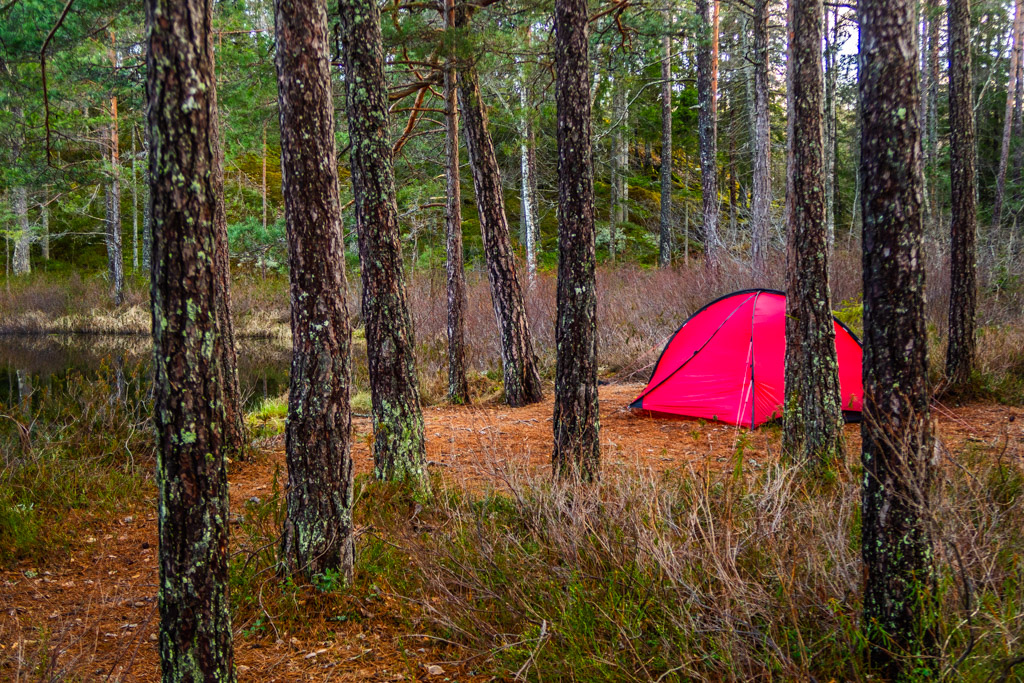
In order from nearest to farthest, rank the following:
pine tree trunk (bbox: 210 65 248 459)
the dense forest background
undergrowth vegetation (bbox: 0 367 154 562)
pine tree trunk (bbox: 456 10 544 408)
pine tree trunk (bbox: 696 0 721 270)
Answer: undergrowth vegetation (bbox: 0 367 154 562)
pine tree trunk (bbox: 210 65 248 459)
the dense forest background
pine tree trunk (bbox: 456 10 544 408)
pine tree trunk (bbox: 696 0 721 270)

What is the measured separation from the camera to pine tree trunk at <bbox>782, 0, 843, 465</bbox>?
516 cm

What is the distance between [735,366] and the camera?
753 centimetres

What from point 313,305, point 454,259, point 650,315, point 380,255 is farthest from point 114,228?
point 313,305

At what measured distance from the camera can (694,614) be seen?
2.83 metres

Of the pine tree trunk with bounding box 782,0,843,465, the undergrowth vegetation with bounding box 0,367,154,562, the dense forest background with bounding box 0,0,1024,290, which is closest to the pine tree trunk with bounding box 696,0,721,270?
the dense forest background with bounding box 0,0,1024,290

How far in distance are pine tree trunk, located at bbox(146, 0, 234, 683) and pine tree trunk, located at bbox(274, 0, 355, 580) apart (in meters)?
1.47

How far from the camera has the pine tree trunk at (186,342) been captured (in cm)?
217

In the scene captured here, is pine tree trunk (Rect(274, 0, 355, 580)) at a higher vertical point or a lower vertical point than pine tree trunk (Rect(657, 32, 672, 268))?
lower

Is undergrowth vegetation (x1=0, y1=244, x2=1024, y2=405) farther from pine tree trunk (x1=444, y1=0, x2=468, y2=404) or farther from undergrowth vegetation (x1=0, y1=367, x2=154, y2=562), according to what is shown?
undergrowth vegetation (x1=0, y1=367, x2=154, y2=562)

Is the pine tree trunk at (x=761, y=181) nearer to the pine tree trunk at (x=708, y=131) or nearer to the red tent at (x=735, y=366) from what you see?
the pine tree trunk at (x=708, y=131)

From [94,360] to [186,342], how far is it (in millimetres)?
16955

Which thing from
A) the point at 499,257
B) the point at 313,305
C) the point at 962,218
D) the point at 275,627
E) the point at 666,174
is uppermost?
the point at 666,174

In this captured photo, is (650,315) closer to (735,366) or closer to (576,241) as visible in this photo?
(735,366)

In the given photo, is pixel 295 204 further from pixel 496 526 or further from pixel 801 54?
pixel 801 54
